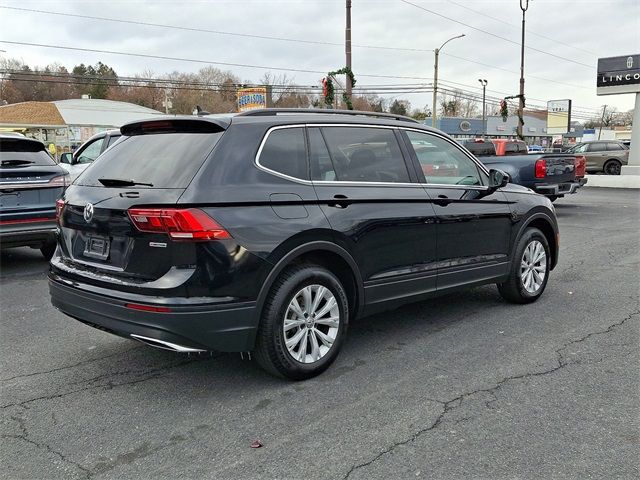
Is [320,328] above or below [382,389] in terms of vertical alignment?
above

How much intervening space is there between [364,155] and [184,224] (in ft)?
5.51

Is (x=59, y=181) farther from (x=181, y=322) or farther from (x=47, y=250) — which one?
(x=181, y=322)

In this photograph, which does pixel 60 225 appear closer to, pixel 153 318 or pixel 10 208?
pixel 153 318

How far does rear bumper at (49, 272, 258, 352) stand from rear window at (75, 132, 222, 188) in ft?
2.50

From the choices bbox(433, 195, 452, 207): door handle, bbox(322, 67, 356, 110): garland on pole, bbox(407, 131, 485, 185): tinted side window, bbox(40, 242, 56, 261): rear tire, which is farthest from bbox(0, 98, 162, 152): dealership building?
bbox(433, 195, 452, 207): door handle

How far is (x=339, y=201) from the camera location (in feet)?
13.2

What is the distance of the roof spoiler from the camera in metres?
3.68

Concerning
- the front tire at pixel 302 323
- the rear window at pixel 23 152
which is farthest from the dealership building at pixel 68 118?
the front tire at pixel 302 323

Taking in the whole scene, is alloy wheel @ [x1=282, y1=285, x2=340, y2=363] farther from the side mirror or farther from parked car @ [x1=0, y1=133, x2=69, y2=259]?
parked car @ [x1=0, y1=133, x2=69, y2=259]

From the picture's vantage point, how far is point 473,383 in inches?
151

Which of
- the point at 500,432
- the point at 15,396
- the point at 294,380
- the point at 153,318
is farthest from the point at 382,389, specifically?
the point at 15,396

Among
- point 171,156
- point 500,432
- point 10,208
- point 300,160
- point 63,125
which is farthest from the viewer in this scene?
point 63,125

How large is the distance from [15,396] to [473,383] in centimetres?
305

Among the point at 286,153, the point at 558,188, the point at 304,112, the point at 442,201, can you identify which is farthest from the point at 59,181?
the point at 558,188
